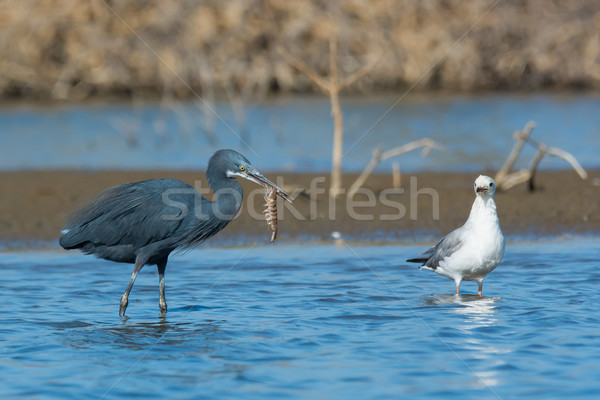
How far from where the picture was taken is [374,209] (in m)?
13.3

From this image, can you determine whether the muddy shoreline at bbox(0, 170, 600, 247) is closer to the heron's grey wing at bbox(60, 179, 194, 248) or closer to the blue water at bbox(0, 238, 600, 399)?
the blue water at bbox(0, 238, 600, 399)

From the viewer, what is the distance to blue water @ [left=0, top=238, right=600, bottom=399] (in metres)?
6.34

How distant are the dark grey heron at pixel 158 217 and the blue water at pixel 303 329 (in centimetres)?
58

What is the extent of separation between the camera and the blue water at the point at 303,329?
634cm

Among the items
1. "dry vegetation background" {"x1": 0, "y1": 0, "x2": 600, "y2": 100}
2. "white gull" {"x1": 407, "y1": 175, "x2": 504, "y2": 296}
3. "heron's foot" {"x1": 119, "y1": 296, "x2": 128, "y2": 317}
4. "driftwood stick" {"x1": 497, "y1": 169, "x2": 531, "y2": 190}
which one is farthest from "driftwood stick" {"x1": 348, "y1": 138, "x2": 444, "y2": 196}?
"dry vegetation background" {"x1": 0, "y1": 0, "x2": 600, "y2": 100}

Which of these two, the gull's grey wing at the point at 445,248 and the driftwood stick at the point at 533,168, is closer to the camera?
the gull's grey wing at the point at 445,248

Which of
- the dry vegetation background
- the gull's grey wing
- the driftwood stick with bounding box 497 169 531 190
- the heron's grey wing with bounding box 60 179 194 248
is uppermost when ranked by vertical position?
the dry vegetation background

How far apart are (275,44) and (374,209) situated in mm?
18733

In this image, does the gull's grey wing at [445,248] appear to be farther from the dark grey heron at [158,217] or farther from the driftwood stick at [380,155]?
the driftwood stick at [380,155]

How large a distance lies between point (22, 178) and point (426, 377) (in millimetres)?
11724

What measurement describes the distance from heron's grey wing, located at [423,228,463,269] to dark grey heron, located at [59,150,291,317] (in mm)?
1578

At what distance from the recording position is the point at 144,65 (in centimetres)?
3144

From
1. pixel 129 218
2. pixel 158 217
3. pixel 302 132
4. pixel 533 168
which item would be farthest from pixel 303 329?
pixel 302 132

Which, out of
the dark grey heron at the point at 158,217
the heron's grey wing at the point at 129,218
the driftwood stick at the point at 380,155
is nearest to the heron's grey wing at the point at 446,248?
the dark grey heron at the point at 158,217
